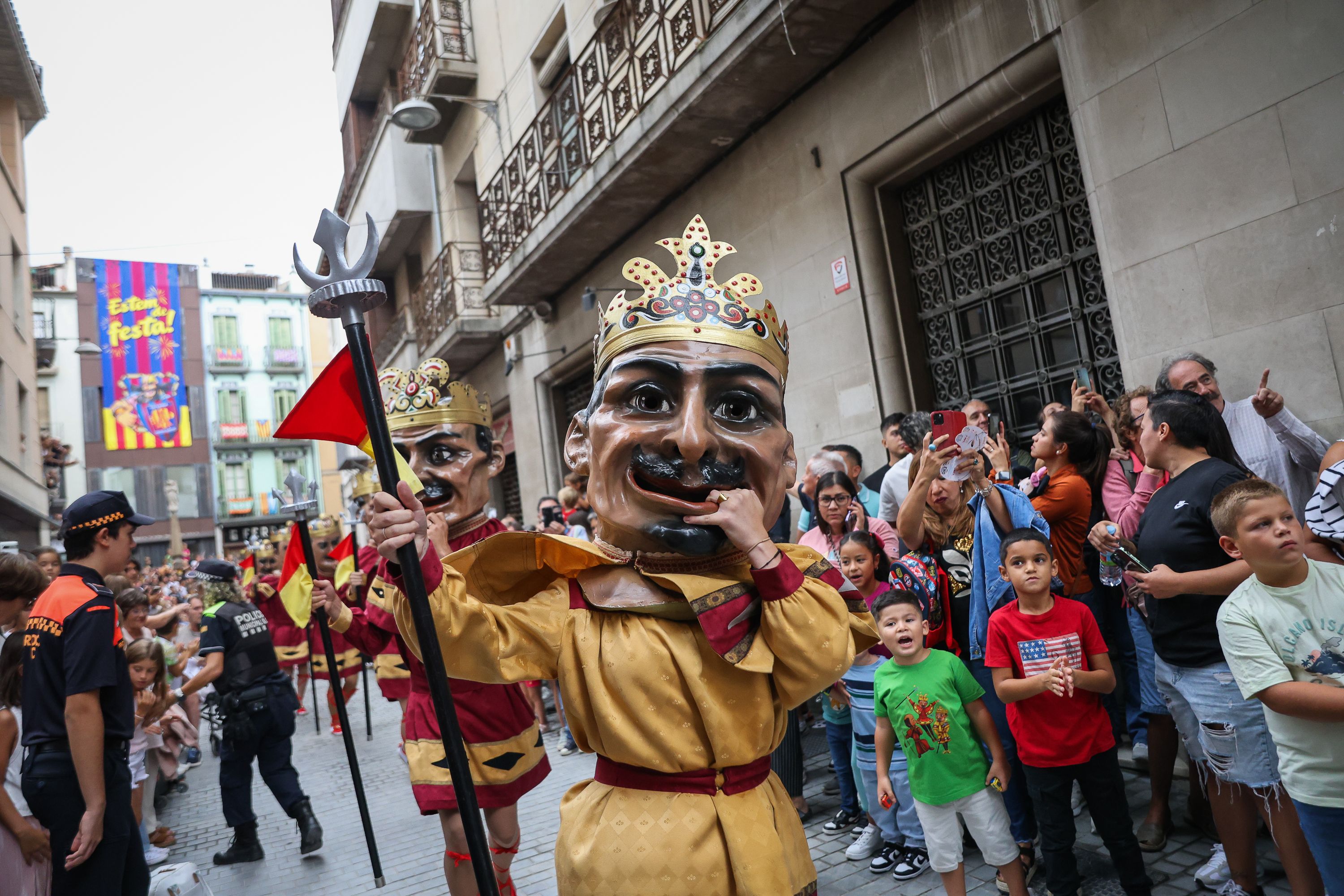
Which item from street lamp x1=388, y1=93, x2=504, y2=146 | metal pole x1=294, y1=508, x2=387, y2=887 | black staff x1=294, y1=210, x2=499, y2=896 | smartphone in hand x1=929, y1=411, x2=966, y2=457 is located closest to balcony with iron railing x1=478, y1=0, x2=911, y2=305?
→ street lamp x1=388, y1=93, x2=504, y2=146

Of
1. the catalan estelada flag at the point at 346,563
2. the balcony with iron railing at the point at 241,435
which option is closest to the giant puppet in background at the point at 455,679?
the catalan estelada flag at the point at 346,563

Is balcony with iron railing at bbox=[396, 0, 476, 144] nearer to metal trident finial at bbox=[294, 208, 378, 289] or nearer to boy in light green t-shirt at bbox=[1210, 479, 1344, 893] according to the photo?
metal trident finial at bbox=[294, 208, 378, 289]

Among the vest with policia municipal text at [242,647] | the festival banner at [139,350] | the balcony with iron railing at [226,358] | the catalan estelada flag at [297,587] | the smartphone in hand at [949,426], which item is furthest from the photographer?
the balcony with iron railing at [226,358]

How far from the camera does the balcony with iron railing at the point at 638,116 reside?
661 cm

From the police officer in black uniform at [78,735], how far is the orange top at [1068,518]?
4166 mm

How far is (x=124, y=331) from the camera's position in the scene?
32375mm

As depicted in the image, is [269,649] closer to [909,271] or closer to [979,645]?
[979,645]

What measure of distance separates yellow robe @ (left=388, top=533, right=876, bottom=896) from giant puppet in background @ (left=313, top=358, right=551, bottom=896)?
150cm

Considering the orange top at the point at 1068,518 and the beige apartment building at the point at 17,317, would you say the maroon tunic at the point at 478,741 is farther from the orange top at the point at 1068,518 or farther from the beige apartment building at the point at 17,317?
the beige apartment building at the point at 17,317

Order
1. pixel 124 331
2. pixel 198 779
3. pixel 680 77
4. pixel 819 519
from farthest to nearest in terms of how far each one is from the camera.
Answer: pixel 124 331 → pixel 198 779 → pixel 680 77 → pixel 819 519

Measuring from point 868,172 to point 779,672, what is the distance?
549 centimetres

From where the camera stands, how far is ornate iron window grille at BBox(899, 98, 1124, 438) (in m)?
5.61

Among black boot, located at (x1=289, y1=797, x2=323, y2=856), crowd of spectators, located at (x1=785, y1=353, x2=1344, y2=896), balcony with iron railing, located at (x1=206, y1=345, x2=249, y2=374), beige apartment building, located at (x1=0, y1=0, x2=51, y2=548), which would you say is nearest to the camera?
crowd of spectators, located at (x1=785, y1=353, x2=1344, y2=896)

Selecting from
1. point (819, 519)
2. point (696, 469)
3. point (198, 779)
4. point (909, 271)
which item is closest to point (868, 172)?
point (909, 271)
